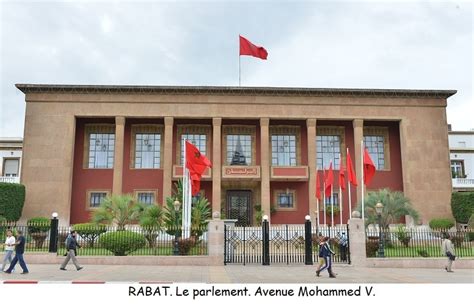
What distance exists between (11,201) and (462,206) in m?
31.7

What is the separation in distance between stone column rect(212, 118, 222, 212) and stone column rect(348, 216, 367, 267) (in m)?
15.6

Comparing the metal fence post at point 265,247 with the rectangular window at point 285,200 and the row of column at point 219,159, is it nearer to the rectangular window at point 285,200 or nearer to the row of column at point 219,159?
the row of column at point 219,159

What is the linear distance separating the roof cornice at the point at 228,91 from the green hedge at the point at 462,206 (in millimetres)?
7959

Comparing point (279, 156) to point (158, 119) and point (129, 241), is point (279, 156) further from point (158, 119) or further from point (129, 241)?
point (129, 241)

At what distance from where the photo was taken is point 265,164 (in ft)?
111

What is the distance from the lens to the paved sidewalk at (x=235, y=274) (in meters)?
13.6

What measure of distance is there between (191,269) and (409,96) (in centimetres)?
2537

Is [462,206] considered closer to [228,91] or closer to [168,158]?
[228,91]

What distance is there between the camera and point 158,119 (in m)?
35.5

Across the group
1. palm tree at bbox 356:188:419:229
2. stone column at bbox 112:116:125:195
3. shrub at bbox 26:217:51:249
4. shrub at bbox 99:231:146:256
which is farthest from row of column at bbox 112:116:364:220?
shrub at bbox 99:231:146:256

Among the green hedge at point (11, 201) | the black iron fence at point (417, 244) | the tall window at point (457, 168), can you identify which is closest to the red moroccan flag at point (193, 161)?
the black iron fence at point (417, 244)

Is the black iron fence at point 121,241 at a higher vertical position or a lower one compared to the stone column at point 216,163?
lower

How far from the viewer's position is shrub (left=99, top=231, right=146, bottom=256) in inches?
747

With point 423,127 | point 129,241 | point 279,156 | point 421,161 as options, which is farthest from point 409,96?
point 129,241
